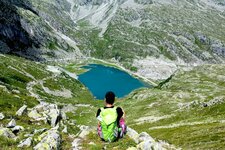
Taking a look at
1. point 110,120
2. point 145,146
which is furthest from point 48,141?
point 145,146

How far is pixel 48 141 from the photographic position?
29.1 meters

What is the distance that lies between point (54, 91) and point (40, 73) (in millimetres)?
26280

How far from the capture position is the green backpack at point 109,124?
24344mm

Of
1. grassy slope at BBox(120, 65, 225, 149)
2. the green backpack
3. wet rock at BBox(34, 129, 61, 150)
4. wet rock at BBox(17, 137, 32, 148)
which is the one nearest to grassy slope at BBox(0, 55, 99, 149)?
wet rock at BBox(34, 129, 61, 150)

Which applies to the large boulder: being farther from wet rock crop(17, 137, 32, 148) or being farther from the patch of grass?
wet rock crop(17, 137, 32, 148)

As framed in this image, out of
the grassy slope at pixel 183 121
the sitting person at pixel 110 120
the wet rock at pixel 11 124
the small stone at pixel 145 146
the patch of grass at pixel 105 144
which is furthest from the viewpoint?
the grassy slope at pixel 183 121

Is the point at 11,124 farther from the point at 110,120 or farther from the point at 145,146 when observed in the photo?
the point at 110,120

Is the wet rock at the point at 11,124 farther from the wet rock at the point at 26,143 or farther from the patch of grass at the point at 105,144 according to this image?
the patch of grass at the point at 105,144

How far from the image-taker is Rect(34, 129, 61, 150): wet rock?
27719 millimetres

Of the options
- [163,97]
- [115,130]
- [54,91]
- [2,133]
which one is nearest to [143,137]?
[115,130]

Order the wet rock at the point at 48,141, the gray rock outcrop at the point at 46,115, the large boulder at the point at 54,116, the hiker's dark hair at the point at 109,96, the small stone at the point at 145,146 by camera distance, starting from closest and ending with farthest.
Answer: the hiker's dark hair at the point at 109,96, the wet rock at the point at 48,141, the small stone at the point at 145,146, the gray rock outcrop at the point at 46,115, the large boulder at the point at 54,116

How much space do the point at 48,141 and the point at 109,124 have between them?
7.55 metres

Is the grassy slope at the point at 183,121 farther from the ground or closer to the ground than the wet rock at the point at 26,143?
closer to the ground

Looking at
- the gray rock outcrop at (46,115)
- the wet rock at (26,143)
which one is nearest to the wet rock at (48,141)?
the wet rock at (26,143)
